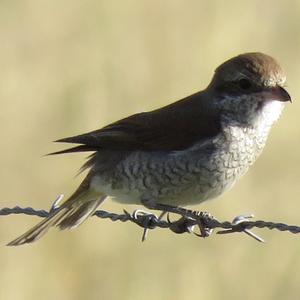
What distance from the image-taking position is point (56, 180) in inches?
325

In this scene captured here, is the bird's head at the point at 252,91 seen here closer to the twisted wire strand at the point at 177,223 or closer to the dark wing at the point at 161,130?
the dark wing at the point at 161,130

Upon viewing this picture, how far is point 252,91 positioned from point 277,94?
163mm

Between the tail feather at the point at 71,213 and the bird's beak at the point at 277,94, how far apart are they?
3.44ft

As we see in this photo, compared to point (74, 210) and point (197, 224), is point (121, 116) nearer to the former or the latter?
point (74, 210)

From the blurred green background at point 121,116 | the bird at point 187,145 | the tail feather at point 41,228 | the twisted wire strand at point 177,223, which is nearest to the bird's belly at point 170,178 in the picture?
the bird at point 187,145

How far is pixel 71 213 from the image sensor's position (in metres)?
6.53

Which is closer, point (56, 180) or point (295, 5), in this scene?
point (56, 180)

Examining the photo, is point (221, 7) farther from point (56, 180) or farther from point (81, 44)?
point (56, 180)

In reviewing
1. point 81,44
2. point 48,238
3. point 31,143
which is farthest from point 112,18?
point 48,238

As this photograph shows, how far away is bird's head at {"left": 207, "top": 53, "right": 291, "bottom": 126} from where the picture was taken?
236 inches

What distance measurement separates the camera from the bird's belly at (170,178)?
6016 mm

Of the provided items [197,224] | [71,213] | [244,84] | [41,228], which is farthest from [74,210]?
[244,84]

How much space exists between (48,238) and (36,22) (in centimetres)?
186

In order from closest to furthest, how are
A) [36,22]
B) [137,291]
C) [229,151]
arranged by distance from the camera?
[229,151] < [137,291] < [36,22]
